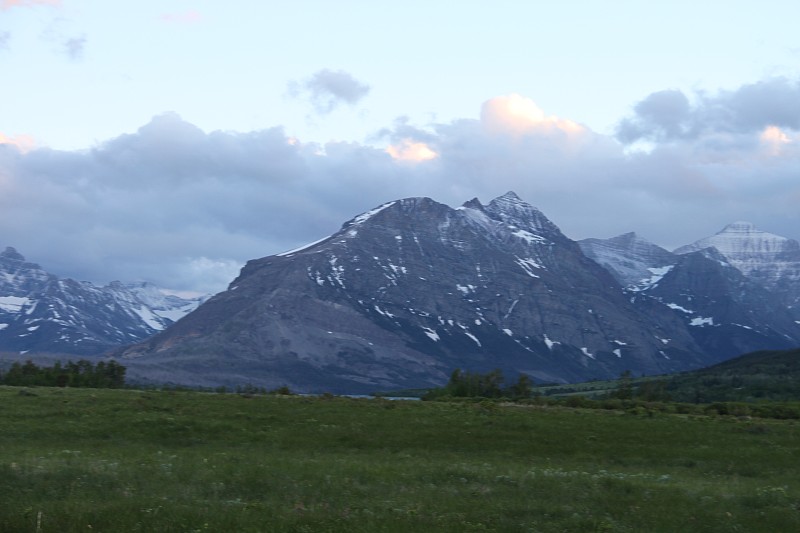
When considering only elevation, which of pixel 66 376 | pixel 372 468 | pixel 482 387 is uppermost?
pixel 482 387

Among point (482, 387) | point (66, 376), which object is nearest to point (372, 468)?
point (66, 376)


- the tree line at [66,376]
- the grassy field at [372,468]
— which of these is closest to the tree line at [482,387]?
the tree line at [66,376]

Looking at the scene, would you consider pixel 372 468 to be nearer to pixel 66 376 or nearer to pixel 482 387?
pixel 66 376

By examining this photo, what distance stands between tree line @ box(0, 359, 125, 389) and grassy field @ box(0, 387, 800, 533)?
53.0 m

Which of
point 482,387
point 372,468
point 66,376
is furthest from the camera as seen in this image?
point 482,387

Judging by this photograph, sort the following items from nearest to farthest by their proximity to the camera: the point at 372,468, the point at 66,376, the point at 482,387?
the point at 372,468 < the point at 66,376 < the point at 482,387

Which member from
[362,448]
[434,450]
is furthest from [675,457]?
[362,448]

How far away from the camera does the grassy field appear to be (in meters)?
28.0

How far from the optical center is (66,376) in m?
121

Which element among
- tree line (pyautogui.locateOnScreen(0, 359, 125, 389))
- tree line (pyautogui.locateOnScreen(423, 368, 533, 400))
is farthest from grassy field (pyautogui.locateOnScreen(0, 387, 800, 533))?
tree line (pyautogui.locateOnScreen(423, 368, 533, 400))

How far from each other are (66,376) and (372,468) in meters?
92.9

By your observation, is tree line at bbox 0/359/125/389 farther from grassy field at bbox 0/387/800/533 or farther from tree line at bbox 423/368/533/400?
grassy field at bbox 0/387/800/533

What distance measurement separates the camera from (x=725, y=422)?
214ft

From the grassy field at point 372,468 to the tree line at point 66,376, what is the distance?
52977 millimetres
